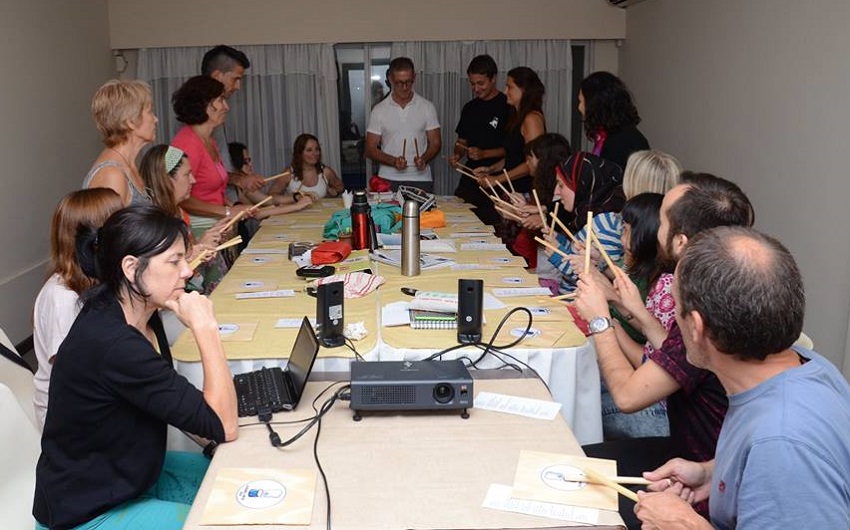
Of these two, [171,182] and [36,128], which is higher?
[36,128]

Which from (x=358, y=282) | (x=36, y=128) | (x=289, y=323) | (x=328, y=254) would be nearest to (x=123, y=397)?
(x=289, y=323)

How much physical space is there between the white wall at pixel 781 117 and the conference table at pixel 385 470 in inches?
95.4

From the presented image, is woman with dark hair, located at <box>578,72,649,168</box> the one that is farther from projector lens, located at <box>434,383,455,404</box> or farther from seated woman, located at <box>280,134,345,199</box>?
projector lens, located at <box>434,383,455,404</box>

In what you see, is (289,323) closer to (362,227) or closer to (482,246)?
(362,227)

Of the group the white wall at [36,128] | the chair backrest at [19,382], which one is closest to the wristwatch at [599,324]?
the chair backrest at [19,382]

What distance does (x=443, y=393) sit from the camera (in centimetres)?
173

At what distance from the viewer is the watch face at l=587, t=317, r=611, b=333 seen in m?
2.08

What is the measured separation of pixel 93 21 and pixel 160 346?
522 centimetres

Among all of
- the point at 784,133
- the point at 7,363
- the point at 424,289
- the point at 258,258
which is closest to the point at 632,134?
the point at 784,133

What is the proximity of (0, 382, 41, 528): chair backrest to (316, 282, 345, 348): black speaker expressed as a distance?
85cm

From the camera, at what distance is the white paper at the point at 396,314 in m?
2.44

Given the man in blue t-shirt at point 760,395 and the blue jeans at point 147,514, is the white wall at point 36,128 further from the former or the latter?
the man in blue t-shirt at point 760,395

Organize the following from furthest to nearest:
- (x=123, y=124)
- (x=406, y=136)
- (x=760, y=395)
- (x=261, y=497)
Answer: (x=406, y=136), (x=123, y=124), (x=261, y=497), (x=760, y=395)

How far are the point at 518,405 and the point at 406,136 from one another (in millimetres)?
4283
